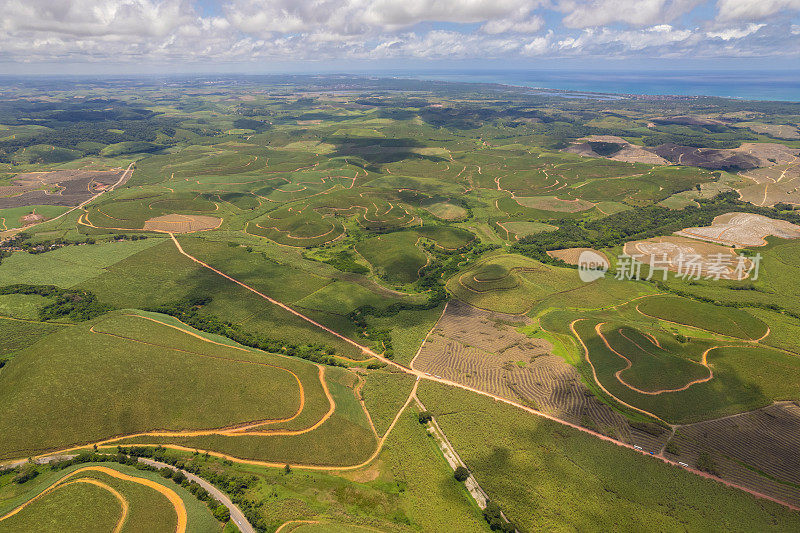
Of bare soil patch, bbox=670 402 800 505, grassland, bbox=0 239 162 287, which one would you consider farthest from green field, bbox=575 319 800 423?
grassland, bbox=0 239 162 287

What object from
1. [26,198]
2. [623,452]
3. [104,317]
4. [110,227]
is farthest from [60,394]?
[26,198]

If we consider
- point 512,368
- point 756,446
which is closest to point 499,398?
point 512,368

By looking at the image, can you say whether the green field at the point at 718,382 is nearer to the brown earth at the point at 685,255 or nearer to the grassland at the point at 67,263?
the brown earth at the point at 685,255

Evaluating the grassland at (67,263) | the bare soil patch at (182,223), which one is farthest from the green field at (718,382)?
the bare soil patch at (182,223)

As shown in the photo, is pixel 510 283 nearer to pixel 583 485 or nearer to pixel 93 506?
pixel 583 485

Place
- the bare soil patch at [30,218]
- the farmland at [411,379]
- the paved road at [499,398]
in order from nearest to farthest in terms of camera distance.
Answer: the farmland at [411,379] → the paved road at [499,398] → the bare soil patch at [30,218]
